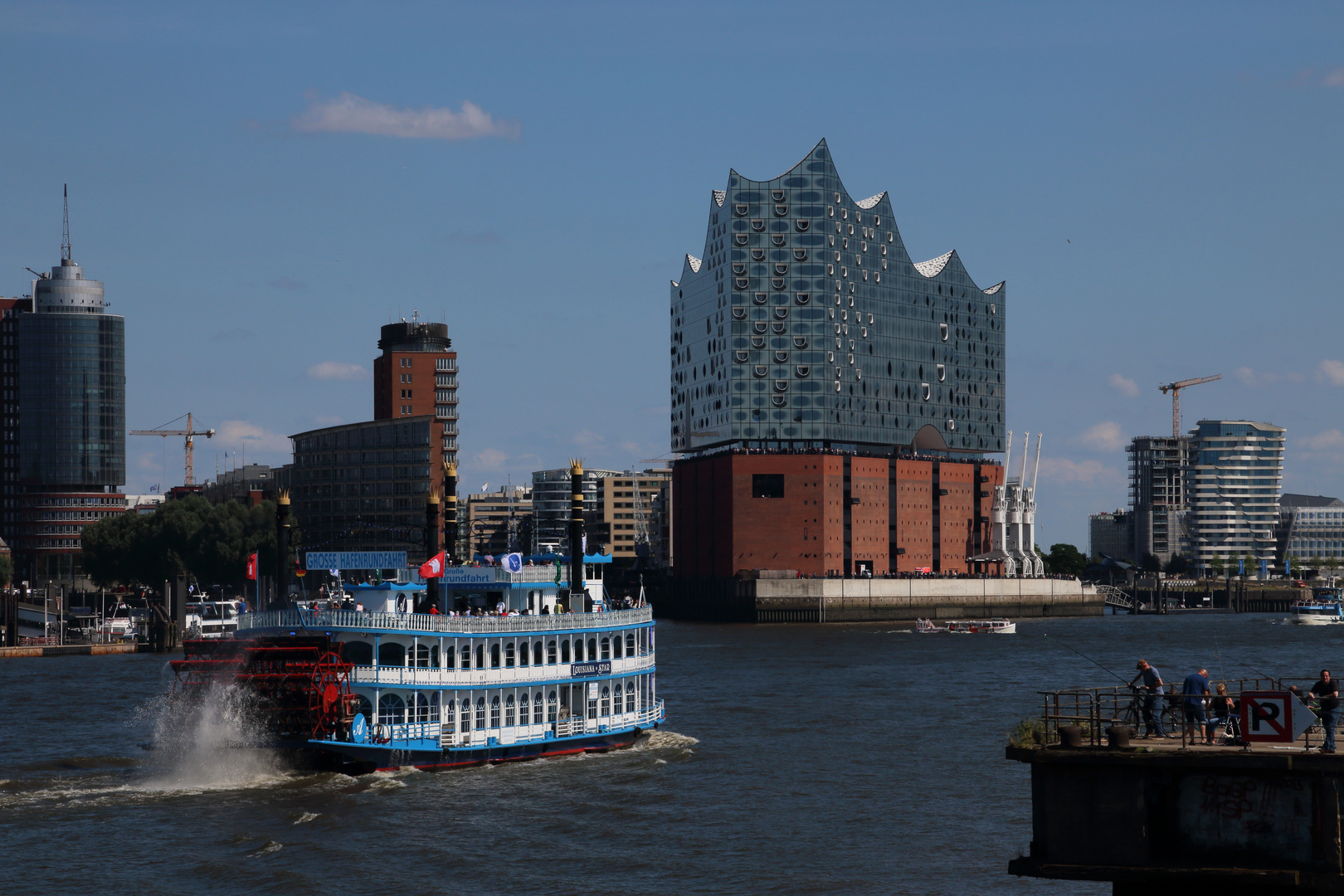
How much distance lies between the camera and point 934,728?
2662 inches

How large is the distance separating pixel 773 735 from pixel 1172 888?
1677 inches

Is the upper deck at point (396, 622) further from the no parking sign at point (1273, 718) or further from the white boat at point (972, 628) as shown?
the white boat at point (972, 628)

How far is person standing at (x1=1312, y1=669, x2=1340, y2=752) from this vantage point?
952 inches

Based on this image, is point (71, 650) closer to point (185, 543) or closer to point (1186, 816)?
point (185, 543)

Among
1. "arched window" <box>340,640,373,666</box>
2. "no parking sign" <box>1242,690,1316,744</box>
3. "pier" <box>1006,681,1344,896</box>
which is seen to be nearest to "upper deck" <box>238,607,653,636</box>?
"arched window" <box>340,640,373,666</box>

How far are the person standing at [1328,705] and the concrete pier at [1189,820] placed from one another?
2.45ft

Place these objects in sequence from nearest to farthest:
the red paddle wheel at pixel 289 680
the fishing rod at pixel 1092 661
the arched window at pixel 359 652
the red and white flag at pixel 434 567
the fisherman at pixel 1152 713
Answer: the fisherman at pixel 1152 713, the red paddle wheel at pixel 289 680, the arched window at pixel 359 652, the red and white flag at pixel 434 567, the fishing rod at pixel 1092 661

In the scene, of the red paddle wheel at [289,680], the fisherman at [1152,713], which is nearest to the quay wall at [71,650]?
the red paddle wheel at [289,680]

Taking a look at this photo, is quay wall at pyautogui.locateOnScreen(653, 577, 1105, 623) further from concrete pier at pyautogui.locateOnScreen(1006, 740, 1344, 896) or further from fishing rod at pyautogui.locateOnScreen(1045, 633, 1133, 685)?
concrete pier at pyautogui.locateOnScreen(1006, 740, 1344, 896)

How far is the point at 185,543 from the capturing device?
580 feet

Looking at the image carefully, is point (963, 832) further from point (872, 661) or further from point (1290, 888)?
point (872, 661)

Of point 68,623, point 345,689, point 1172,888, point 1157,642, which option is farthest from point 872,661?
point 1172,888

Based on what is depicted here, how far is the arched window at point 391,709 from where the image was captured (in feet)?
165

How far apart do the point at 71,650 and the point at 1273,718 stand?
115m
